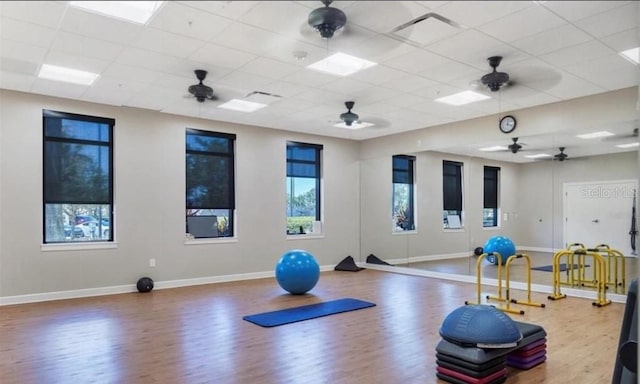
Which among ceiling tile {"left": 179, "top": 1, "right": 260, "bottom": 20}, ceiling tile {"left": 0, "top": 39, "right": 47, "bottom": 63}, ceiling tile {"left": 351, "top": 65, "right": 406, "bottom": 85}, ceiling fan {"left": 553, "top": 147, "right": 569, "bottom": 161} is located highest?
ceiling tile {"left": 179, "top": 1, "right": 260, "bottom": 20}

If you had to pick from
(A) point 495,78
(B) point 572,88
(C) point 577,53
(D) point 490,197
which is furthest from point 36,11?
(D) point 490,197

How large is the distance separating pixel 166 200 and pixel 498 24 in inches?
223

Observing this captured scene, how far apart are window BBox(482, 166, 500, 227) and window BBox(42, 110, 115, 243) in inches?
254

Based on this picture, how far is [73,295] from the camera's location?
6410 millimetres

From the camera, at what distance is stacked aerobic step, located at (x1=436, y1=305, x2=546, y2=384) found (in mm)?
3154

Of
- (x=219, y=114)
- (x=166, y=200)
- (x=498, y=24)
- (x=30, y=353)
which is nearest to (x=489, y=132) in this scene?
(x=498, y=24)

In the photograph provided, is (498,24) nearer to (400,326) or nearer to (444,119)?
(400,326)

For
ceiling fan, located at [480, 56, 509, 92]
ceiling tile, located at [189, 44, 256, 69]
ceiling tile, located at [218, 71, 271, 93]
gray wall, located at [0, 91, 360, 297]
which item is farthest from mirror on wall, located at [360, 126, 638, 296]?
ceiling tile, located at [189, 44, 256, 69]

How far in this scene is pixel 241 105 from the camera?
22.7 ft

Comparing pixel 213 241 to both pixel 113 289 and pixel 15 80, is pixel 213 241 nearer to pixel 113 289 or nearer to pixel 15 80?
pixel 113 289

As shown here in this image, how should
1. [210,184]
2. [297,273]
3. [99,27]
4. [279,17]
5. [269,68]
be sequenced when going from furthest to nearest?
1. [210,184]
2. [297,273]
3. [269,68]
4. [99,27]
5. [279,17]

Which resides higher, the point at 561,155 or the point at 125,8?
the point at 125,8

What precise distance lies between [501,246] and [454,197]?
142 centimetres

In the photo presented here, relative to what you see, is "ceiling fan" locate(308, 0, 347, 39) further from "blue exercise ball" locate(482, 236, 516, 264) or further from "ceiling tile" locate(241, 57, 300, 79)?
"blue exercise ball" locate(482, 236, 516, 264)
